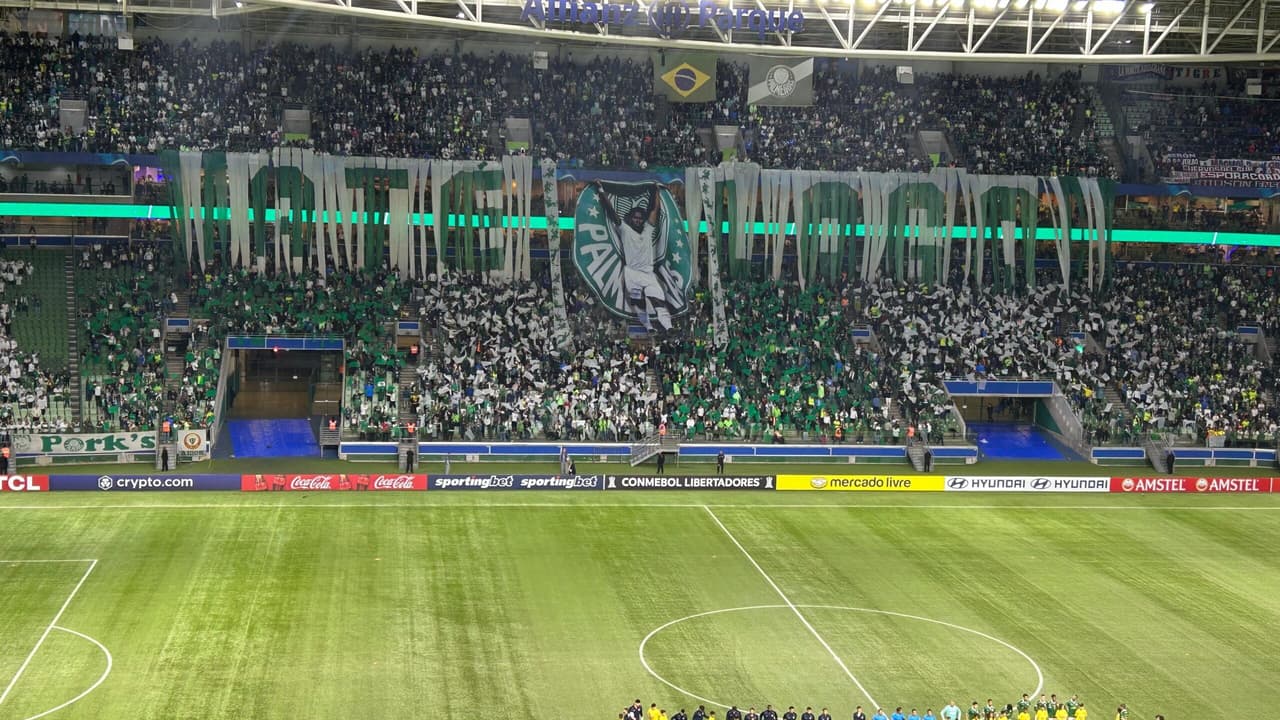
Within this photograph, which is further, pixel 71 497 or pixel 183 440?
pixel 183 440

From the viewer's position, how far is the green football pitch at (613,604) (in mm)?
27281

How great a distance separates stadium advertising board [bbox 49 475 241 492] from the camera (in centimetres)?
4322

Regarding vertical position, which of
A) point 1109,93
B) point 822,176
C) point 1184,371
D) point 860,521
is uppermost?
point 1109,93

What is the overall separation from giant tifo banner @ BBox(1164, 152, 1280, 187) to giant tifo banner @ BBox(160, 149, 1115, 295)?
448cm

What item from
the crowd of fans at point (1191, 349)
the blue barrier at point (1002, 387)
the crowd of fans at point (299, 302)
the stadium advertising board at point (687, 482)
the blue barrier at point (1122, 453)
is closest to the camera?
the stadium advertising board at point (687, 482)

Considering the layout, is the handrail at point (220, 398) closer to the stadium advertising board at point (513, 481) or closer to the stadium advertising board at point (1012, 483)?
the stadium advertising board at point (513, 481)

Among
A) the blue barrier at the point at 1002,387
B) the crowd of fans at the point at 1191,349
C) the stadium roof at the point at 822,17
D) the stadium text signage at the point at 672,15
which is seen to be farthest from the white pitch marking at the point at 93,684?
the crowd of fans at the point at 1191,349

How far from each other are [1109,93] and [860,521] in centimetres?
3420

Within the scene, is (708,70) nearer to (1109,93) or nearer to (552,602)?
(1109,93)

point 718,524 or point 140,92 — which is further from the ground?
point 140,92

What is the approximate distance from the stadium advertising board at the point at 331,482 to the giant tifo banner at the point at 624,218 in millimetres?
12546

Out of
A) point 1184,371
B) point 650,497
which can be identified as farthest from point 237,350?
point 1184,371

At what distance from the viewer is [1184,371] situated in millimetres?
56750

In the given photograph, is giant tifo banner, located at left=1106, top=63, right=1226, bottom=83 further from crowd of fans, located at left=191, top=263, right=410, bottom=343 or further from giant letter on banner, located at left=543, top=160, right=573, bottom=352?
crowd of fans, located at left=191, top=263, right=410, bottom=343
